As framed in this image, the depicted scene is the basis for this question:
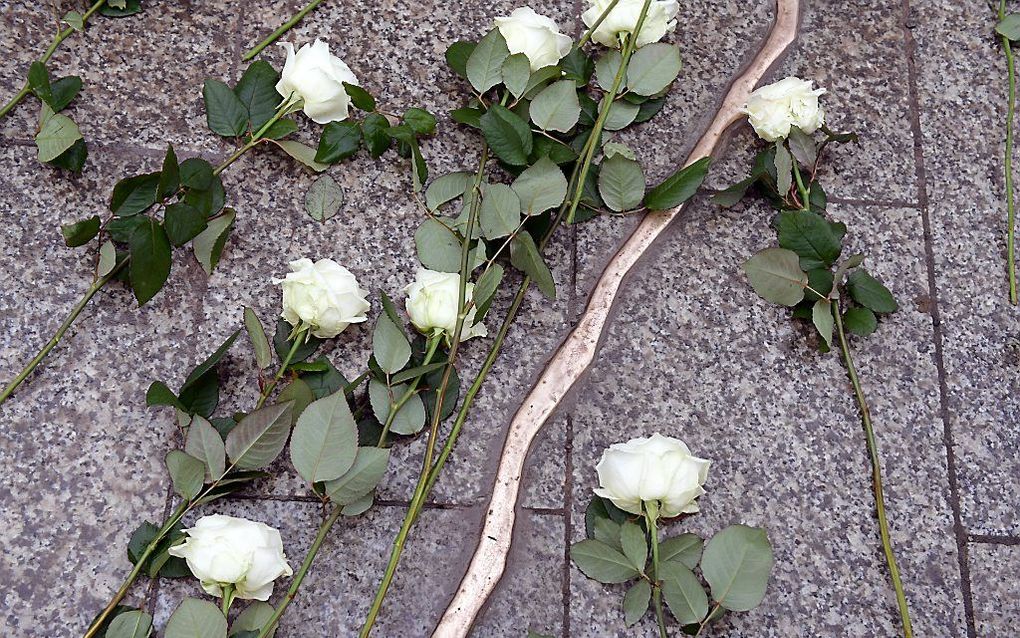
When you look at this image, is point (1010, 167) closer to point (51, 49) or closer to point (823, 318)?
point (823, 318)

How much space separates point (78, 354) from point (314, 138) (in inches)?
14.4

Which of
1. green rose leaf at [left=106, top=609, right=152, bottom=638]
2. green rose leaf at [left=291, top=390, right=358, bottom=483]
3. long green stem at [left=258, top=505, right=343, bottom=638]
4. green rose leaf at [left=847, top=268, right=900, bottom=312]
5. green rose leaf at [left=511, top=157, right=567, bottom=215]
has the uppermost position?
green rose leaf at [left=511, top=157, right=567, bottom=215]

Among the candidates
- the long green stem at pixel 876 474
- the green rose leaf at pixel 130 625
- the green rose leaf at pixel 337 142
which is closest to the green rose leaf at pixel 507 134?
the green rose leaf at pixel 337 142

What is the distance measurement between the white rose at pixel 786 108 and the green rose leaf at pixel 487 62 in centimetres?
31

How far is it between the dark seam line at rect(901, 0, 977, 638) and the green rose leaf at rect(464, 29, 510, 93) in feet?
1.76

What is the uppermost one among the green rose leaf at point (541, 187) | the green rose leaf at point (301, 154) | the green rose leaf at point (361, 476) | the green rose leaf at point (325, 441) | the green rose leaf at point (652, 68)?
the green rose leaf at point (652, 68)

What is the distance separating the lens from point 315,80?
3.32 ft

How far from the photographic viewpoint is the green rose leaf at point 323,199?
3.42 feet

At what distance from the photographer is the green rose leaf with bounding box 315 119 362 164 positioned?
103cm

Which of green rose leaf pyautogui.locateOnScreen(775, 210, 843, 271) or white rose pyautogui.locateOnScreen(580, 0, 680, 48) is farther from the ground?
white rose pyautogui.locateOnScreen(580, 0, 680, 48)

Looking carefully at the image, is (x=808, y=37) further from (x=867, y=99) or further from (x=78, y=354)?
(x=78, y=354)

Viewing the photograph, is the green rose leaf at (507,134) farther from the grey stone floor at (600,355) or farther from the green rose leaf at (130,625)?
the green rose leaf at (130,625)

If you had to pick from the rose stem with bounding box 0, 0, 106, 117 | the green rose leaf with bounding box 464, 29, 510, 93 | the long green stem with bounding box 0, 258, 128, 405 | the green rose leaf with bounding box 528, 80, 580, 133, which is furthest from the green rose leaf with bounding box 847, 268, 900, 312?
the rose stem with bounding box 0, 0, 106, 117

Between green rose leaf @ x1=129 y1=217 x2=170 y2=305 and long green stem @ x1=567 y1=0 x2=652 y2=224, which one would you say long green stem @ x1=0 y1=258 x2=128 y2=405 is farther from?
long green stem @ x1=567 y1=0 x2=652 y2=224
